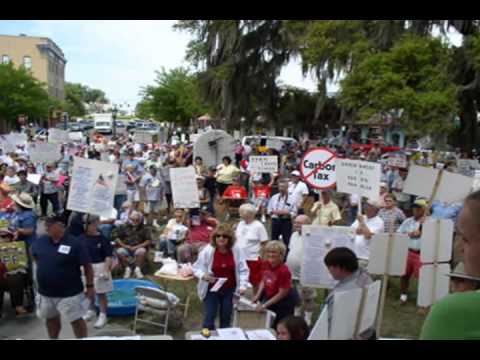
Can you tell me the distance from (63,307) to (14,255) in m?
1.87

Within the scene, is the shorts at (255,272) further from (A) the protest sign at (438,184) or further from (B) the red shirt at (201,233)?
(B) the red shirt at (201,233)

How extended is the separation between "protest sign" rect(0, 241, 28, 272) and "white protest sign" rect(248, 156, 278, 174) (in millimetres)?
7914

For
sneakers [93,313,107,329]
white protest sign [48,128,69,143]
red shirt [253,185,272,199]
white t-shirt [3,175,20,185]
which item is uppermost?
white protest sign [48,128,69,143]

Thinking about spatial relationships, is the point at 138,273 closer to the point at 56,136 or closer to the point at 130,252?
the point at 130,252

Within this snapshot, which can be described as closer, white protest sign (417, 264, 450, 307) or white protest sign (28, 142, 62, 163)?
white protest sign (417, 264, 450, 307)

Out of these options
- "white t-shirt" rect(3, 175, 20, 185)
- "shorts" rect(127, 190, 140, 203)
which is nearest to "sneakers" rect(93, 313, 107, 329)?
"shorts" rect(127, 190, 140, 203)

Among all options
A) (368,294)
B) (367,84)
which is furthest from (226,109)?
(368,294)

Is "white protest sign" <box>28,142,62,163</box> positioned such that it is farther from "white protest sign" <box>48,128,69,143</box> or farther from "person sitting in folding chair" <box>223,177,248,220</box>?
"person sitting in folding chair" <box>223,177,248,220</box>

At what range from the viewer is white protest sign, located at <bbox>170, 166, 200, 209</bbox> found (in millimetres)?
9586

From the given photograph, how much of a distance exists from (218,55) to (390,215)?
23342mm

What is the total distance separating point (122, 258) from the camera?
9102mm

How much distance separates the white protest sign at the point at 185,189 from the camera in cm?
959
